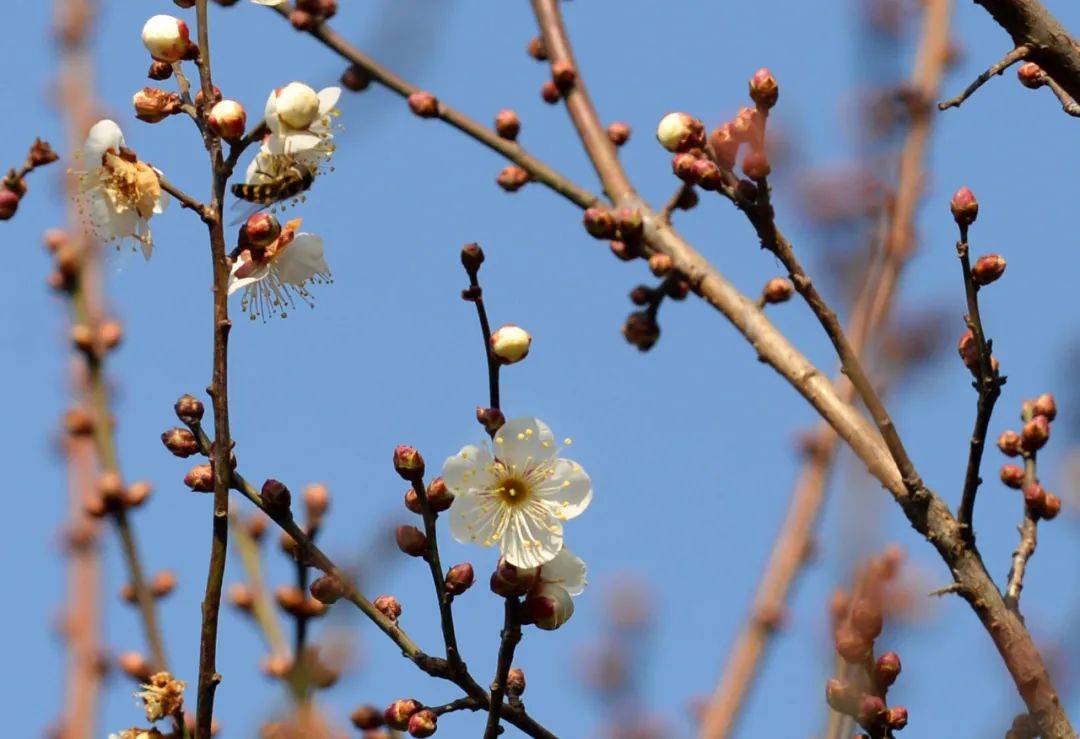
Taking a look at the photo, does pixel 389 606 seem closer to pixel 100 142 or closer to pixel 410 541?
pixel 410 541

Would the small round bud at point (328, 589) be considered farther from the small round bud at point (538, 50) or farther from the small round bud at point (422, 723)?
the small round bud at point (538, 50)

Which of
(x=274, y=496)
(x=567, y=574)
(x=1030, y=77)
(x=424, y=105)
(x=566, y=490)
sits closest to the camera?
(x=274, y=496)

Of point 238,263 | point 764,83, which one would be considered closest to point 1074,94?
point 764,83

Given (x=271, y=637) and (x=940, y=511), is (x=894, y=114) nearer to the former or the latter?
(x=940, y=511)

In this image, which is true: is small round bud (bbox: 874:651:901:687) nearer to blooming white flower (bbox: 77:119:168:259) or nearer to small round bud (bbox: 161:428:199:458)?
small round bud (bbox: 161:428:199:458)

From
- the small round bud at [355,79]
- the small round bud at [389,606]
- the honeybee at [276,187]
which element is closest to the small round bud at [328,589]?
the small round bud at [389,606]

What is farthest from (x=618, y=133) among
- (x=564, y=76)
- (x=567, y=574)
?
(x=567, y=574)
